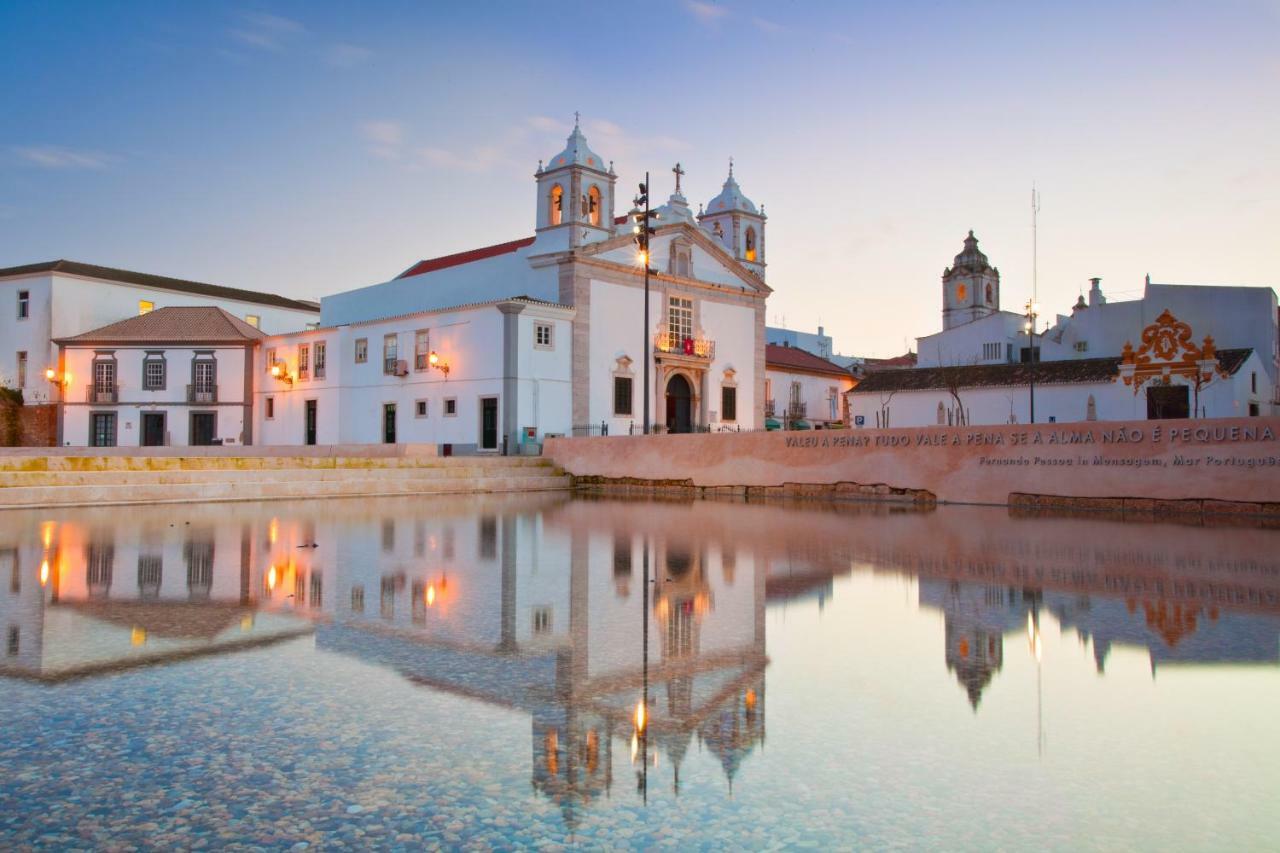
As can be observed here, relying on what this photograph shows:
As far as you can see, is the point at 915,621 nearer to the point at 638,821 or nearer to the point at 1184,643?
the point at 1184,643

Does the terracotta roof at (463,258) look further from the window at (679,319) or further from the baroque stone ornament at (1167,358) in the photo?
the baroque stone ornament at (1167,358)

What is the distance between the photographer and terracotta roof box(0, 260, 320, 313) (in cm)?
4453

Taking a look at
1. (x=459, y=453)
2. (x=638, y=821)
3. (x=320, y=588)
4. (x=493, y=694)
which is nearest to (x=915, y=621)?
(x=493, y=694)

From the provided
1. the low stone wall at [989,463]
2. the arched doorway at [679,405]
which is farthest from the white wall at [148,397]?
the low stone wall at [989,463]

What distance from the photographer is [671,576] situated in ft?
27.7

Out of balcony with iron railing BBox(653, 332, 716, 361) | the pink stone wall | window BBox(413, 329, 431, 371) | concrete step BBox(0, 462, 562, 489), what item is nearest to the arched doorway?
balcony with iron railing BBox(653, 332, 716, 361)

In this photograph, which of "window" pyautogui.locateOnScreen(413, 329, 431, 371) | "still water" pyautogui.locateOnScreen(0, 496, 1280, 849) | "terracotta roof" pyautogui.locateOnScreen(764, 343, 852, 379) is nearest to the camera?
"still water" pyautogui.locateOnScreen(0, 496, 1280, 849)

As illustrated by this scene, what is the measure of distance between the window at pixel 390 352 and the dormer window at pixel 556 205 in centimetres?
A: 718

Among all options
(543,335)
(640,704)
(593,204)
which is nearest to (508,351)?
(543,335)

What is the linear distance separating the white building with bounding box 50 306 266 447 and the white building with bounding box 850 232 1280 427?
90.4 feet

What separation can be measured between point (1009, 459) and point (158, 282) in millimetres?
44008

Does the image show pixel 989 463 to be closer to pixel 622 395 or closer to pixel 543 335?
pixel 543 335

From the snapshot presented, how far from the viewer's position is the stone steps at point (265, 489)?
17359 millimetres

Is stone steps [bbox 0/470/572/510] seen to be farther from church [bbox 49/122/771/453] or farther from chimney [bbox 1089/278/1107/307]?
chimney [bbox 1089/278/1107/307]
